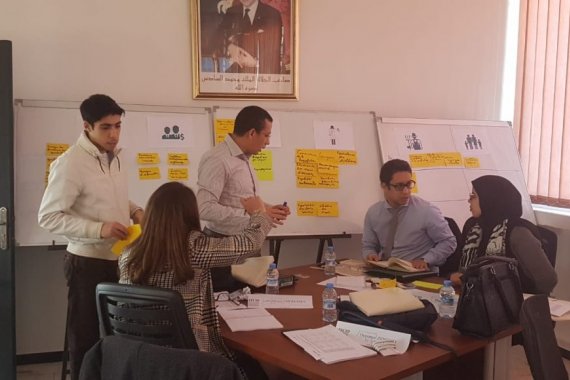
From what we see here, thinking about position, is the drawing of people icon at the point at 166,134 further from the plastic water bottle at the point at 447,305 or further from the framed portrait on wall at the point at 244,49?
the plastic water bottle at the point at 447,305

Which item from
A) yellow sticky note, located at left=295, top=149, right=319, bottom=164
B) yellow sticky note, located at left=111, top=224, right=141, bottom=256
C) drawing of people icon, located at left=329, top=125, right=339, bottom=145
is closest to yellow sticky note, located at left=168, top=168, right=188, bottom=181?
yellow sticky note, located at left=295, top=149, right=319, bottom=164

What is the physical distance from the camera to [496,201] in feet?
8.71

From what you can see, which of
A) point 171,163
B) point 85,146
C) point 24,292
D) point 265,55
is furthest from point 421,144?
point 24,292

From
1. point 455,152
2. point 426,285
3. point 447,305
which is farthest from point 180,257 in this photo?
point 455,152

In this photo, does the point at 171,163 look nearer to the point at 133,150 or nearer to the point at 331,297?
the point at 133,150

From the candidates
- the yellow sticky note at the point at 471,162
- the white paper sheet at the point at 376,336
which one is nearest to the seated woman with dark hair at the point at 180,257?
the white paper sheet at the point at 376,336

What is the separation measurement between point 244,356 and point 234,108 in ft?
6.54

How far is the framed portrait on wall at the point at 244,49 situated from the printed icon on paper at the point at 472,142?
4.28 ft

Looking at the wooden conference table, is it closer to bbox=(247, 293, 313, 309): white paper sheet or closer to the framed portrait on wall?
bbox=(247, 293, 313, 309): white paper sheet

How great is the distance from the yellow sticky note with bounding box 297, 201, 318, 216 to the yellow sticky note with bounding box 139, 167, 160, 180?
2.97ft

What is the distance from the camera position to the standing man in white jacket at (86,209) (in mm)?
2375

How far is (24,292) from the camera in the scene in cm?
344

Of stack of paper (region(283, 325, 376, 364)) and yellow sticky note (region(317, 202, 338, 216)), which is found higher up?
yellow sticky note (region(317, 202, 338, 216))

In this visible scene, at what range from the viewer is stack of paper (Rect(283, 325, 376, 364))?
175 centimetres
